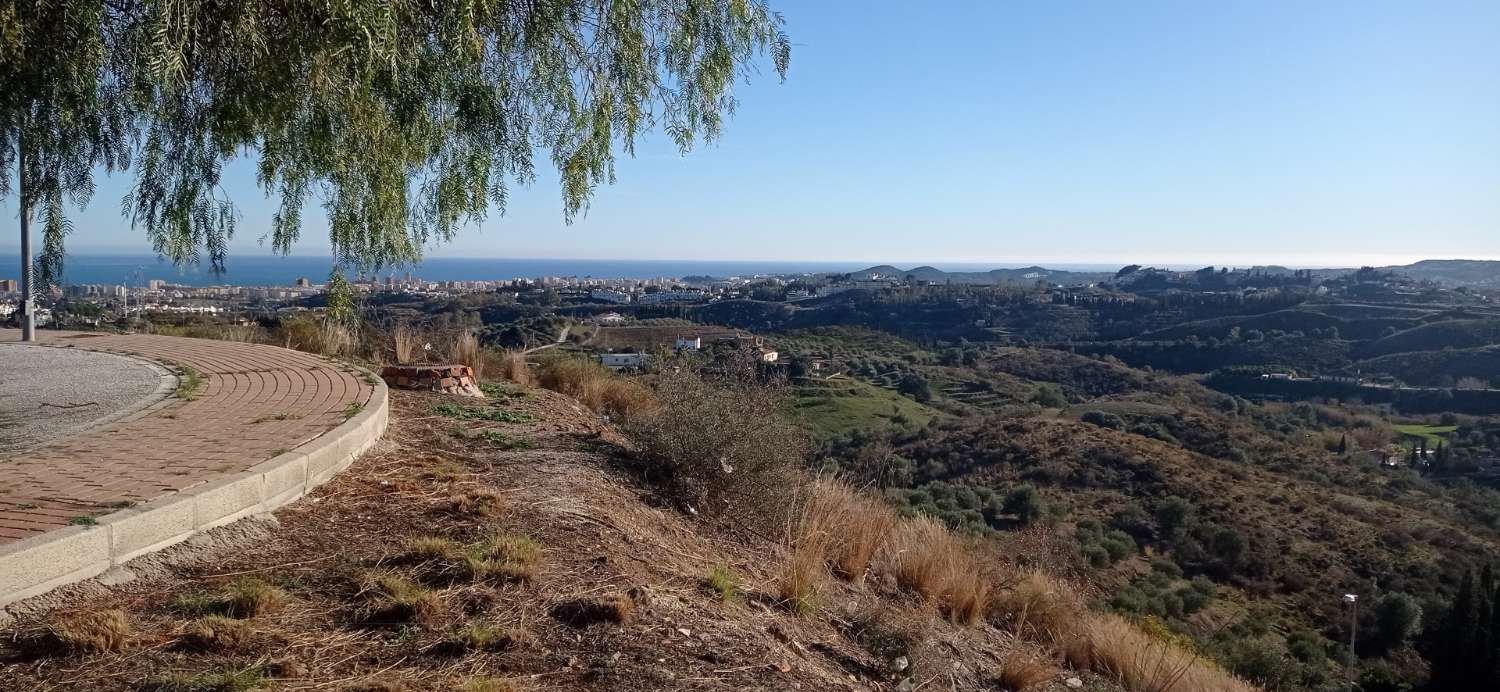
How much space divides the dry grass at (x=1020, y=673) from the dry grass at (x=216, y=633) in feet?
10.6

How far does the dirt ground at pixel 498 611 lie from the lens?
274cm

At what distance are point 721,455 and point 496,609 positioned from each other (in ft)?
8.83

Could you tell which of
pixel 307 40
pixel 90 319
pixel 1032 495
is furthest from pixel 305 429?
pixel 1032 495

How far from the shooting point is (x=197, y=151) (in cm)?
471

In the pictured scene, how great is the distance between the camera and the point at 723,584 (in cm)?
406

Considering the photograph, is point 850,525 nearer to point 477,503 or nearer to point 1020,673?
point 1020,673

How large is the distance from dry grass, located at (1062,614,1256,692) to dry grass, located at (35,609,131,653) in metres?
4.69

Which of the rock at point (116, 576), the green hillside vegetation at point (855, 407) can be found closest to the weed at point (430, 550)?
the rock at point (116, 576)

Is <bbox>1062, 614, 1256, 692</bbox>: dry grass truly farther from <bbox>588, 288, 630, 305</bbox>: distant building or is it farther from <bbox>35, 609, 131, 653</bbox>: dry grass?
<bbox>588, 288, 630, 305</bbox>: distant building

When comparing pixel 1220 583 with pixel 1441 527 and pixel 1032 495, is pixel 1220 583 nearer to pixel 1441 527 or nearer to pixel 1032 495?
pixel 1032 495

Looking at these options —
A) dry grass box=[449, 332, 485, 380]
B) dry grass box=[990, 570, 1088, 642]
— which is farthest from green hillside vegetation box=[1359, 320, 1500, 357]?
dry grass box=[449, 332, 485, 380]

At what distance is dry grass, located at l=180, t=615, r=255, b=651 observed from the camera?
277cm

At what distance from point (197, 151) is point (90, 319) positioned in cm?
983

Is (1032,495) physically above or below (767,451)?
below
